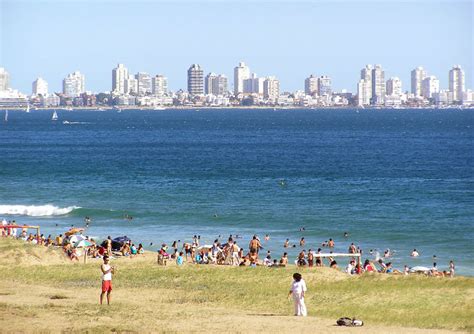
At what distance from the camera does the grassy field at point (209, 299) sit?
22.3 metres

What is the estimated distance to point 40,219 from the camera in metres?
55.1

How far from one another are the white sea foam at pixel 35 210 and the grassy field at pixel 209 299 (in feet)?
70.7

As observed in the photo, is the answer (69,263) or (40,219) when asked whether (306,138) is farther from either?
(69,263)

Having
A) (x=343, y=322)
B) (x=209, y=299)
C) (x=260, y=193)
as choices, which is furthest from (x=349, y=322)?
(x=260, y=193)

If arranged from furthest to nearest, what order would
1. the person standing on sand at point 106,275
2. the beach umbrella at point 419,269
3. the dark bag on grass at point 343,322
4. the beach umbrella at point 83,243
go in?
the beach umbrella at point 83,243 < the beach umbrella at point 419,269 < the person standing on sand at point 106,275 < the dark bag on grass at point 343,322

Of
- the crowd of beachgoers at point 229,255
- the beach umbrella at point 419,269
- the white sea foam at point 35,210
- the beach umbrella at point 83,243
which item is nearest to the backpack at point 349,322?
the crowd of beachgoers at point 229,255

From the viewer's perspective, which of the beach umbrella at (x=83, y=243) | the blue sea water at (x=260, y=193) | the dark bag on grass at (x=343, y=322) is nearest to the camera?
the dark bag on grass at (x=343, y=322)

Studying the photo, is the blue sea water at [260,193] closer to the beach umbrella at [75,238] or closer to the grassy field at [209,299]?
the beach umbrella at [75,238]

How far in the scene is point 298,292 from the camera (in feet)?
78.3

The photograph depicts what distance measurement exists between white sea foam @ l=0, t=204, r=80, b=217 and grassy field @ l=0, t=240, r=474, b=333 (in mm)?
21551

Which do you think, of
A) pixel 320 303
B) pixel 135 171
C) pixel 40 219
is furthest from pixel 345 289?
pixel 135 171

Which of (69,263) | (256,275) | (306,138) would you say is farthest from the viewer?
(306,138)

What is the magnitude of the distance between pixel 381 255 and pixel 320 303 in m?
16.1

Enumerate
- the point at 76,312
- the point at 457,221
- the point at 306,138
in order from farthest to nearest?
the point at 306,138 → the point at 457,221 → the point at 76,312
